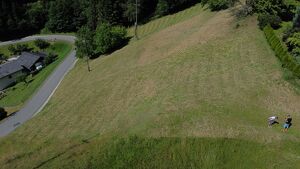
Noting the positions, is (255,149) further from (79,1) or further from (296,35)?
(79,1)

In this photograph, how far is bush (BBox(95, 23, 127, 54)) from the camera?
89625 mm

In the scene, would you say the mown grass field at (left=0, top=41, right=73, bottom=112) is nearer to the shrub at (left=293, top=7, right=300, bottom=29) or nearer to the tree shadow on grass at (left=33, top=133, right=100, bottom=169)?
the tree shadow on grass at (left=33, top=133, right=100, bottom=169)

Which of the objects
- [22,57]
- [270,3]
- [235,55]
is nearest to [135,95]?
[235,55]

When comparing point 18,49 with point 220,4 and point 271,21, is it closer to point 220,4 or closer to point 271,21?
point 220,4

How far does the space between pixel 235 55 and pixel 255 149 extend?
76.8ft

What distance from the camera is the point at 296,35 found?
5259 centimetres

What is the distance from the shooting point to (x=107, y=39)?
8919cm

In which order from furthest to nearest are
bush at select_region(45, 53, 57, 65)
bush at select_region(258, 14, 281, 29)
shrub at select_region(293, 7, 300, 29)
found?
bush at select_region(45, 53, 57, 65), bush at select_region(258, 14, 281, 29), shrub at select_region(293, 7, 300, 29)

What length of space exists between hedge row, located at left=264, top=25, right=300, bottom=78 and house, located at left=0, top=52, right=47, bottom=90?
74731 millimetres

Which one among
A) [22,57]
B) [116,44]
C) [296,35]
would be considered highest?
[296,35]

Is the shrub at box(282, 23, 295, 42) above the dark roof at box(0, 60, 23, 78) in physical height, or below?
above

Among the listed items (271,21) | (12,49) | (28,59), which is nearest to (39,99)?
(28,59)

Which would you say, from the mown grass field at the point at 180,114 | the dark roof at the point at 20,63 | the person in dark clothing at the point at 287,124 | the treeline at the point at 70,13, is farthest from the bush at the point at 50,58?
the person in dark clothing at the point at 287,124

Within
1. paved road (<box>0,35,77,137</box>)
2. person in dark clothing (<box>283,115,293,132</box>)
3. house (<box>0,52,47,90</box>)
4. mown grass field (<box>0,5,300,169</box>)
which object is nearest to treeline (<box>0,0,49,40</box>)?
house (<box>0,52,47,90</box>)
